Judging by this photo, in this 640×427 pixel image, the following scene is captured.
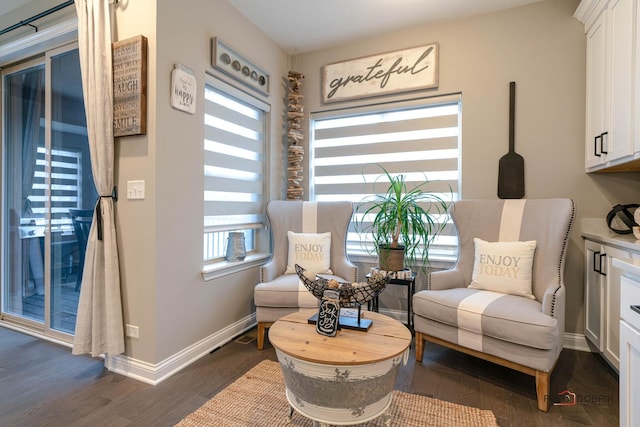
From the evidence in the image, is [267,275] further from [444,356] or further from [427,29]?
[427,29]

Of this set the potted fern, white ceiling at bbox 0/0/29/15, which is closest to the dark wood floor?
the potted fern

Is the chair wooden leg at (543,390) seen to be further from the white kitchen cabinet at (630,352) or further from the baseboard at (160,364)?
the baseboard at (160,364)

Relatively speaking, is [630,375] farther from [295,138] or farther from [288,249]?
[295,138]

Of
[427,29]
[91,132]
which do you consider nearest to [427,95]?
[427,29]

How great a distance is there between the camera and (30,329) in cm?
268

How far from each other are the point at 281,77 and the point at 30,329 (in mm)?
3196

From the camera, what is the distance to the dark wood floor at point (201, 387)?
5.37ft

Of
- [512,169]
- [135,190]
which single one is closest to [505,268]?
[512,169]

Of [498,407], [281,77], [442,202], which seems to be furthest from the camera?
[281,77]

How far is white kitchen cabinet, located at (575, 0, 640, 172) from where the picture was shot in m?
1.84

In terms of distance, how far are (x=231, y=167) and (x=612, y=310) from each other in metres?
2.86

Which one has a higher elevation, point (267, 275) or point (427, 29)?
point (427, 29)

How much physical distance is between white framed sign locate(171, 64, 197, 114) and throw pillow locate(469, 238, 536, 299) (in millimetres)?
2315

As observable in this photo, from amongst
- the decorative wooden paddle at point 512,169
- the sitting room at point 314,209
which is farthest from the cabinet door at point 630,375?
the decorative wooden paddle at point 512,169
